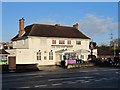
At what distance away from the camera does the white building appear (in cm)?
5288

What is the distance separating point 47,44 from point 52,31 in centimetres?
417

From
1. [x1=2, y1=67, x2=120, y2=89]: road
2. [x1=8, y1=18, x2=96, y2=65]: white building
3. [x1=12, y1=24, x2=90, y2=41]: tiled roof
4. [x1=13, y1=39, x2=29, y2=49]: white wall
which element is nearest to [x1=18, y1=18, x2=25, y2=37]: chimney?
[x1=8, y1=18, x2=96, y2=65]: white building

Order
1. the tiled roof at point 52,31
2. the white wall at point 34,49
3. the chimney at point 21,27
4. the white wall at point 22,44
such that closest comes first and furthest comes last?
the white wall at point 34,49
the white wall at point 22,44
the tiled roof at point 52,31
the chimney at point 21,27

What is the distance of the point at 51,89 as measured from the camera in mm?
15711

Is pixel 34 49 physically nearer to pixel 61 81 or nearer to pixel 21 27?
pixel 21 27

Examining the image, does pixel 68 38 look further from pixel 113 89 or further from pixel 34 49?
pixel 113 89

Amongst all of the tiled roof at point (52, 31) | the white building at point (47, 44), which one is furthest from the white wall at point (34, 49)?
the tiled roof at point (52, 31)

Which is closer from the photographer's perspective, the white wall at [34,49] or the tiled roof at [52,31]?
the white wall at [34,49]

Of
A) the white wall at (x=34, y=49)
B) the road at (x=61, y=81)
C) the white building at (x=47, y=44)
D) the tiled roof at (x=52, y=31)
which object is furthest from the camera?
the tiled roof at (x=52, y=31)

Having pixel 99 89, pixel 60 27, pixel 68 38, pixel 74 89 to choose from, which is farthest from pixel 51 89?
pixel 60 27

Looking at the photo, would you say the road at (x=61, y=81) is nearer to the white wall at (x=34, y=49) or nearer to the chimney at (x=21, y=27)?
→ the white wall at (x=34, y=49)

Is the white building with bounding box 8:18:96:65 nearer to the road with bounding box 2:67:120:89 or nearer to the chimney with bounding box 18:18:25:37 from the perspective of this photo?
the chimney with bounding box 18:18:25:37

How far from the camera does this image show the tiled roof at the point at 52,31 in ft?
181

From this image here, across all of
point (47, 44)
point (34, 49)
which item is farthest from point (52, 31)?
point (34, 49)
